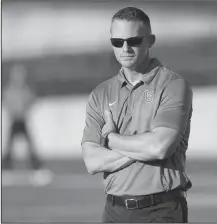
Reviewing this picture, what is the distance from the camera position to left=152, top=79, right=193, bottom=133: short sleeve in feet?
9.66

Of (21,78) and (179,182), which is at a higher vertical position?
(179,182)

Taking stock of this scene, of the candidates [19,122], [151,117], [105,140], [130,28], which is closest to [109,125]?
[105,140]

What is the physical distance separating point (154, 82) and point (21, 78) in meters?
10.2

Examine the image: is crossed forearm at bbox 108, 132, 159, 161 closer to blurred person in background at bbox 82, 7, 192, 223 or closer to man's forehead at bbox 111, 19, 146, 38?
blurred person in background at bbox 82, 7, 192, 223

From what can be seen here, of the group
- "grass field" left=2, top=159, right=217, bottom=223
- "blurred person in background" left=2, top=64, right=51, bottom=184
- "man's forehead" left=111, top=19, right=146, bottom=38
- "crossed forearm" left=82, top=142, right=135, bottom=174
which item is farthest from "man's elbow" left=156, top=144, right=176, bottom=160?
"blurred person in background" left=2, top=64, right=51, bottom=184

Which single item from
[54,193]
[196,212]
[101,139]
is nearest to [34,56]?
[54,193]

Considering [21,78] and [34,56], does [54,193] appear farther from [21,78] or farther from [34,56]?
[34,56]

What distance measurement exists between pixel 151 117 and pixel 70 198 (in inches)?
219

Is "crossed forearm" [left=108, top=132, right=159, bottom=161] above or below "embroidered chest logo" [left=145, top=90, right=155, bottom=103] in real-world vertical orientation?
below

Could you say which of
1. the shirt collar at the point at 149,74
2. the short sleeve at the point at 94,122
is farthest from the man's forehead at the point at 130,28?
the short sleeve at the point at 94,122

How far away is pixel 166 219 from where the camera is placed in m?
3.00

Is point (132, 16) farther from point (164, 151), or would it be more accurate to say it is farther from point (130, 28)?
point (164, 151)

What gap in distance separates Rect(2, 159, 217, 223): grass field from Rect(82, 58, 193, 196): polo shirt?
11.9 ft

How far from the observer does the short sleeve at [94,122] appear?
3139 millimetres
